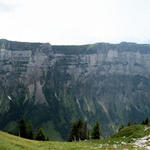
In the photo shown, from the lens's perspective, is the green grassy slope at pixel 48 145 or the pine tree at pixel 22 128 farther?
the pine tree at pixel 22 128

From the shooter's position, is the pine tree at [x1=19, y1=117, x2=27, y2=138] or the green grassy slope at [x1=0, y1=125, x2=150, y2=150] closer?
the green grassy slope at [x1=0, y1=125, x2=150, y2=150]

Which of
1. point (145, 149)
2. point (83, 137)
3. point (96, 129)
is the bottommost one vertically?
point (83, 137)

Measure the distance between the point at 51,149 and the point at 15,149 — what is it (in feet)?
21.0

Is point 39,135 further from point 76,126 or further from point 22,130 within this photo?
point 76,126

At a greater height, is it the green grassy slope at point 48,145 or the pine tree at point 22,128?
the green grassy slope at point 48,145

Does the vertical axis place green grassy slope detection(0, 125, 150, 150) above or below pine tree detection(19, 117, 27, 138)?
above

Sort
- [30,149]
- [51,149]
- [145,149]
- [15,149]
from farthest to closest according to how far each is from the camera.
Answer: [51,149] → [30,149] → [15,149] → [145,149]

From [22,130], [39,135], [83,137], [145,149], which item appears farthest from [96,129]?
[145,149]

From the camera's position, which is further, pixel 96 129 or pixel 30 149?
pixel 96 129

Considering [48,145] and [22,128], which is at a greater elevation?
[48,145]

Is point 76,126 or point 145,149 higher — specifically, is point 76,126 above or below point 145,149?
below

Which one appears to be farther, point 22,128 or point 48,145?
point 22,128

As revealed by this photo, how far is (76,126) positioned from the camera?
251ft

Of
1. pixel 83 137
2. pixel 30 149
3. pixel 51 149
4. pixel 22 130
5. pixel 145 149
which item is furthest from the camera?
pixel 83 137
